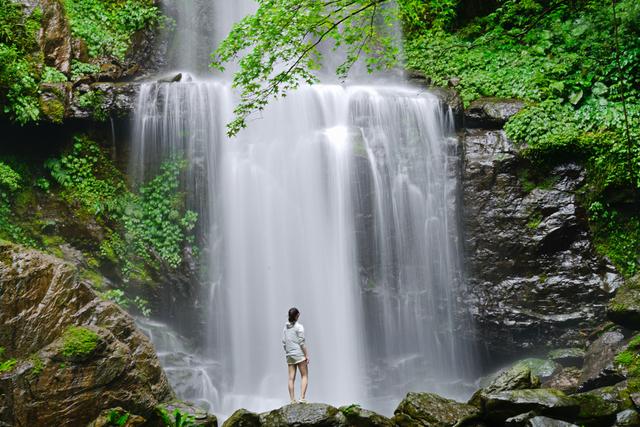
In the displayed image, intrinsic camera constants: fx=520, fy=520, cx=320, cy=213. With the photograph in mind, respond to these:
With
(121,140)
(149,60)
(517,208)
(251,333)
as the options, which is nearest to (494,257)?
(517,208)

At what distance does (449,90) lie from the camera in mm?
12789

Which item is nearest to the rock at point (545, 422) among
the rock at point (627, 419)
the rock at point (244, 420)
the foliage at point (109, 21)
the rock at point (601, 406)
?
the rock at point (601, 406)

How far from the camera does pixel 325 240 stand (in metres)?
Result: 11.4

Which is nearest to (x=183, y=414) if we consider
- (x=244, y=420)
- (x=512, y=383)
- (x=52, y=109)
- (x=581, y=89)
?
(x=244, y=420)

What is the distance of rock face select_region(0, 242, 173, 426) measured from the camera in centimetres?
552

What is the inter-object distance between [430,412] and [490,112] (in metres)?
7.56

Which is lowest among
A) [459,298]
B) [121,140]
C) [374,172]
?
[459,298]

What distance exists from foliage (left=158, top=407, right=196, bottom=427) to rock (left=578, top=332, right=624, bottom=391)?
5754 mm

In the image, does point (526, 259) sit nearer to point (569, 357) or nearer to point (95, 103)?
point (569, 357)

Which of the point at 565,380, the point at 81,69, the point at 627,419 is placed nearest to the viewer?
the point at 627,419

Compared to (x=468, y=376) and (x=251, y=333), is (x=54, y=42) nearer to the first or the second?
(x=251, y=333)

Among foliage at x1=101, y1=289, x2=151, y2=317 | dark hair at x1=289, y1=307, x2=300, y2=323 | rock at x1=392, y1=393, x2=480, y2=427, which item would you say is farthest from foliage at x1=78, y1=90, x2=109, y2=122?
rock at x1=392, y1=393, x2=480, y2=427

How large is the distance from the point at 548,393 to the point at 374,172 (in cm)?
662

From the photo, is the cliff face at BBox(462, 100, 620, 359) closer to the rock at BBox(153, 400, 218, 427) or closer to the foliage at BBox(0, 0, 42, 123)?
the rock at BBox(153, 400, 218, 427)
